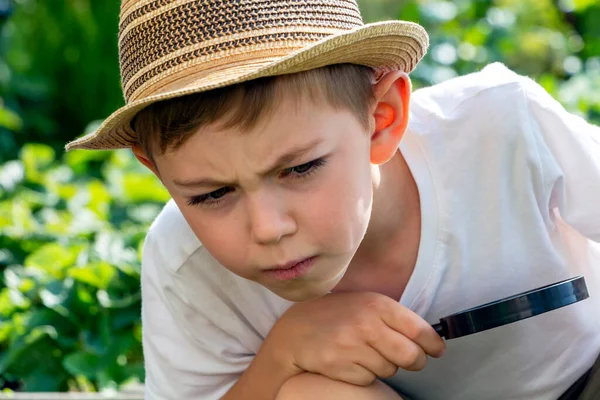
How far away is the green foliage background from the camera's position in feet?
10.7

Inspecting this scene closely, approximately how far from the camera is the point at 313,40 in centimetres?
186

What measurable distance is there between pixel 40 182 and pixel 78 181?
6.8 inches

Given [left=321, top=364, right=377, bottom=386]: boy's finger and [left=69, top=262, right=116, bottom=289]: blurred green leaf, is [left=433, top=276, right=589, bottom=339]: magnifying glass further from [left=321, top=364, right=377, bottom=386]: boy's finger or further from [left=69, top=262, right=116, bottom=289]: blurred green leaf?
[left=69, top=262, right=116, bottom=289]: blurred green leaf

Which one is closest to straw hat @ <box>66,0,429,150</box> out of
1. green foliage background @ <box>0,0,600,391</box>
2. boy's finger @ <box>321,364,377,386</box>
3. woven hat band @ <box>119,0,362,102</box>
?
woven hat band @ <box>119,0,362,102</box>

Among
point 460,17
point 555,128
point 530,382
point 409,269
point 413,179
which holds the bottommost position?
point 530,382

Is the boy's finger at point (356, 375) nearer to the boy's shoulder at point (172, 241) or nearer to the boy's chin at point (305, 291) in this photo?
the boy's chin at point (305, 291)

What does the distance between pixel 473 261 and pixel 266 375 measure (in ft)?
1.82

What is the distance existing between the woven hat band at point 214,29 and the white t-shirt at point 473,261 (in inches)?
21.4

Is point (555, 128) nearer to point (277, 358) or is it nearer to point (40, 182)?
point (277, 358)

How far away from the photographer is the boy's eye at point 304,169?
187 centimetres

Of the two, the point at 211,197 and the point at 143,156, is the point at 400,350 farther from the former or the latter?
the point at 143,156

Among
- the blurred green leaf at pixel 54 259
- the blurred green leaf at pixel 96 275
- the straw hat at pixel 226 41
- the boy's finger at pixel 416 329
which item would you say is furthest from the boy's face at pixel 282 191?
the blurred green leaf at pixel 54 259

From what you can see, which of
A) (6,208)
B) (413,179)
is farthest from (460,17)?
(413,179)

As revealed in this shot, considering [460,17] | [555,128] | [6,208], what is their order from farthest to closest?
[460,17], [6,208], [555,128]
